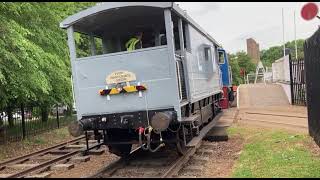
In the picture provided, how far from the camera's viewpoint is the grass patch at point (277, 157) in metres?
8.27

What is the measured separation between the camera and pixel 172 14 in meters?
10.1

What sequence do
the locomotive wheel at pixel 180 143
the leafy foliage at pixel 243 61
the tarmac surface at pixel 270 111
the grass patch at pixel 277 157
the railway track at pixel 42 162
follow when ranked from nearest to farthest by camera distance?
the grass patch at pixel 277 157, the locomotive wheel at pixel 180 143, the railway track at pixel 42 162, the tarmac surface at pixel 270 111, the leafy foliage at pixel 243 61

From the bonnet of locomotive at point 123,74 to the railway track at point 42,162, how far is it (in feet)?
5.82

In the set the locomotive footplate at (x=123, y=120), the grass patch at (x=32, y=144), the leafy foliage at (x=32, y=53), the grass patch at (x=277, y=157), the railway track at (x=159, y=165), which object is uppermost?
the leafy foliage at (x=32, y=53)

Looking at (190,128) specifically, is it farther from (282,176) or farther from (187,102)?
(282,176)

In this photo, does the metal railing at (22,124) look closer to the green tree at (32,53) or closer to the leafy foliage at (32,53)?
the green tree at (32,53)

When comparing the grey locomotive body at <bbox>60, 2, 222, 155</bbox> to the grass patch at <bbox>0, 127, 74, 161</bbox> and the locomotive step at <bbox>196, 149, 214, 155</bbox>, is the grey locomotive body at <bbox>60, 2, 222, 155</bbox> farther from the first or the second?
the grass patch at <bbox>0, 127, 74, 161</bbox>

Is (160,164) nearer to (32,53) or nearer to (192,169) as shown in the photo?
(192,169)

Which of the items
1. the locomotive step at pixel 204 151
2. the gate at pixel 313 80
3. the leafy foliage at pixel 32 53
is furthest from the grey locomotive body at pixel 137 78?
the leafy foliage at pixel 32 53

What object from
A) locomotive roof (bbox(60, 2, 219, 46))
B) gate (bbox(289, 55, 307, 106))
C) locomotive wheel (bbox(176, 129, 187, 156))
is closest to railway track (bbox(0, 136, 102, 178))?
locomotive wheel (bbox(176, 129, 187, 156))

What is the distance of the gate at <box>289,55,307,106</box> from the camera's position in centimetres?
2191

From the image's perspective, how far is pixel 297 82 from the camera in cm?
2300

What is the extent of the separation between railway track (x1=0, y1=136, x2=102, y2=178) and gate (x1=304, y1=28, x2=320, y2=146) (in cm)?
527

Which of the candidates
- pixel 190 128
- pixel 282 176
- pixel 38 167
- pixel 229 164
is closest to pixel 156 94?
pixel 190 128
